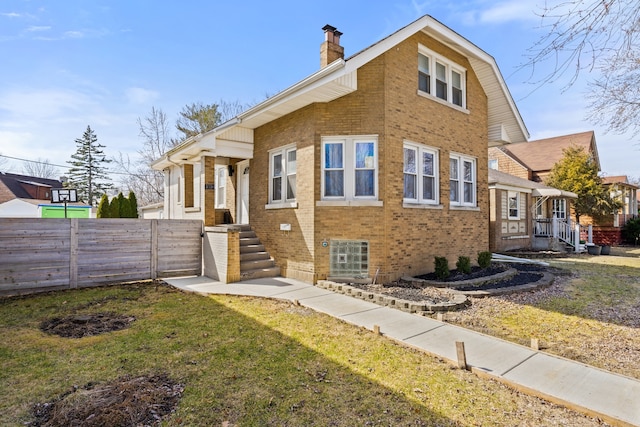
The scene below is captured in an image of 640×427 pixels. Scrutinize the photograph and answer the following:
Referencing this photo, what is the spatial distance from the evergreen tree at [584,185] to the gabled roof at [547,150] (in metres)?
3.73

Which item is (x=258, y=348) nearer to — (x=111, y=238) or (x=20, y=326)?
(x=20, y=326)

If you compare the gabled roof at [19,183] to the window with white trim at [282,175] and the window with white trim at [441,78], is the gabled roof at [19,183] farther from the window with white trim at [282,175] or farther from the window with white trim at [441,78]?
the window with white trim at [441,78]

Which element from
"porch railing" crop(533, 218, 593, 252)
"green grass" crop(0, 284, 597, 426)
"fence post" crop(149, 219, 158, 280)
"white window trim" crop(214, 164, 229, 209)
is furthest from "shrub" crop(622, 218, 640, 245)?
"fence post" crop(149, 219, 158, 280)

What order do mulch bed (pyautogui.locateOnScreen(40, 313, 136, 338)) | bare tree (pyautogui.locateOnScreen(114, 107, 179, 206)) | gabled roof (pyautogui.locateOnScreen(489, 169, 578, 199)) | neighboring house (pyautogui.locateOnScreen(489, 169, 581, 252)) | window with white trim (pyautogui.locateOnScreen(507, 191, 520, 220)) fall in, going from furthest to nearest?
bare tree (pyautogui.locateOnScreen(114, 107, 179, 206))
window with white trim (pyautogui.locateOnScreen(507, 191, 520, 220))
neighboring house (pyautogui.locateOnScreen(489, 169, 581, 252))
gabled roof (pyautogui.locateOnScreen(489, 169, 578, 199))
mulch bed (pyautogui.locateOnScreen(40, 313, 136, 338))

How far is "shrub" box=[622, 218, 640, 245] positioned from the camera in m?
25.4

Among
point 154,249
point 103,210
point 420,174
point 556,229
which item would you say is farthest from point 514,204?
point 103,210

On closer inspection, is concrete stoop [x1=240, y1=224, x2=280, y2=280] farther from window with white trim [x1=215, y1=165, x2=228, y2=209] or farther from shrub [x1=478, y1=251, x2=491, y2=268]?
shrub [x1=478, y1=251, x2=491, y2=268]

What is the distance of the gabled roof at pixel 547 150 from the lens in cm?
2741

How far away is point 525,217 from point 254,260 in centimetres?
1642

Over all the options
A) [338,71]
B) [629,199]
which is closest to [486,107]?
[338,71]

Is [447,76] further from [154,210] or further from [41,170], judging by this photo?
[41,170]

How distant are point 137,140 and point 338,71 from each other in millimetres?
30491

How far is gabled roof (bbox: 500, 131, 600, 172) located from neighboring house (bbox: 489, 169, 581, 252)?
652cm

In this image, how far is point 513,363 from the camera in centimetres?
414
